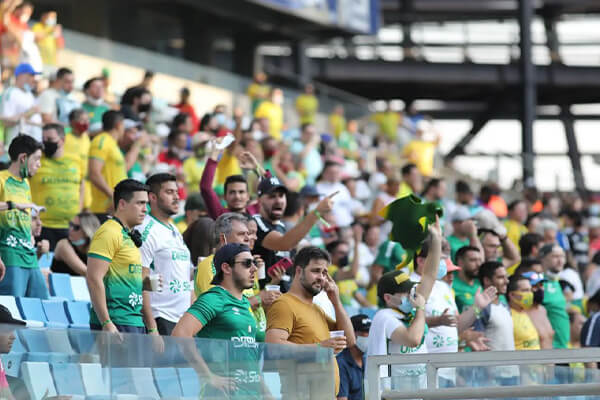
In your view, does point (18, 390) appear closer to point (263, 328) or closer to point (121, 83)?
point (263, 328)

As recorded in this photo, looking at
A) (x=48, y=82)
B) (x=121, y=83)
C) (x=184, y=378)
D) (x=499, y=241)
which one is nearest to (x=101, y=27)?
(x=121, y=83)

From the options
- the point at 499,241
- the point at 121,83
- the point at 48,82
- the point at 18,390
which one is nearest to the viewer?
the point at 18,390

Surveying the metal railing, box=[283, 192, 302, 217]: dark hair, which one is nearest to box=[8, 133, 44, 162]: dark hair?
box=[283, 192, 302, 217]: dark hair

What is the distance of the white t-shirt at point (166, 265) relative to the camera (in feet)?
24.8

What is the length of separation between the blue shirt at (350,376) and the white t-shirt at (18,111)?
4538mm

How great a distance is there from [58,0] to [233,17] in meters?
4.39

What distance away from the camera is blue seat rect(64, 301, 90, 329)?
27.9ft

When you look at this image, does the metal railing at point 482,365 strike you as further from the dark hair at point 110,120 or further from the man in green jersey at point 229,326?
the dark hair at point 110,120

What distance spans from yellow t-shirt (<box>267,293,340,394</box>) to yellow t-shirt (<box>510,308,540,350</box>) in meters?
2.99

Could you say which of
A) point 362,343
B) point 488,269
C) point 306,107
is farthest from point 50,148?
point 306,107

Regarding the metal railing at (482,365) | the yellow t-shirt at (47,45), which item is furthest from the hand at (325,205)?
the yellow t-shirt at (47,45)

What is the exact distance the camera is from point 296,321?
23.2ft

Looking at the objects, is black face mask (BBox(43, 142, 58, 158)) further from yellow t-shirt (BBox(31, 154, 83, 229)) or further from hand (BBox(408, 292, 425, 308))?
hand (BBox(408, 292, 425, 308))

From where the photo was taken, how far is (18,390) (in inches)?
214
